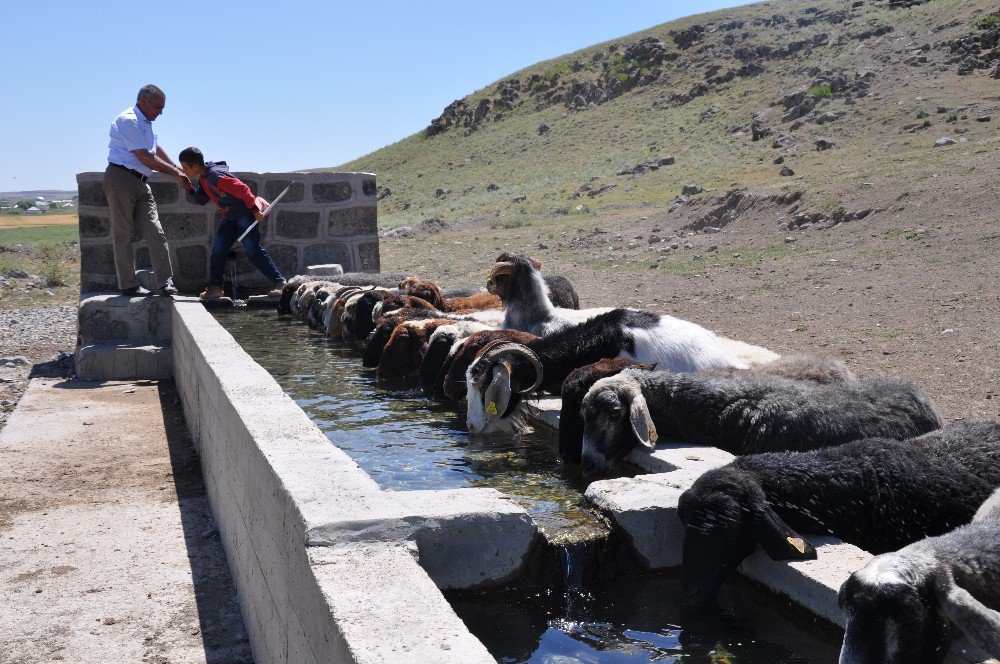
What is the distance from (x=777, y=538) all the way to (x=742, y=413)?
153cm

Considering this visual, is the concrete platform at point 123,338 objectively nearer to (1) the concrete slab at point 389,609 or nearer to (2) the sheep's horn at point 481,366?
(2) the sheep's horn at point 481,366

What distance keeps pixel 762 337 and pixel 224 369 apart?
652 centimetres

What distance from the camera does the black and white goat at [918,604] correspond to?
273 centimetres

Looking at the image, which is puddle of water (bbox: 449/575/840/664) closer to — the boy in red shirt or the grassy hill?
the grassy hill

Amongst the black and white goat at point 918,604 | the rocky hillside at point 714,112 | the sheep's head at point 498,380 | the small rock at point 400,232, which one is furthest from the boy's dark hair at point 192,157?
the small rock at point 400,232

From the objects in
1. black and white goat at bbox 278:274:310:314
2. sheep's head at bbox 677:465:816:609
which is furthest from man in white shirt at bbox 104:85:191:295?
sheep's head at bbox 677:465:816:609

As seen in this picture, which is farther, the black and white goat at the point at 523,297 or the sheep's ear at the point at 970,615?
the black and white goat at the point at 523,297

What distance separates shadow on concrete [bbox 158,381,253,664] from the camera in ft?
12.6

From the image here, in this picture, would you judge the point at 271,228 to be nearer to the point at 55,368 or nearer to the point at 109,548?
the point at 55,368

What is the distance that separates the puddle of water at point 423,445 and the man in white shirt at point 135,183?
7.27ft

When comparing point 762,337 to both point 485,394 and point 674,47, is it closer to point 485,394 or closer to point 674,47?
point 485,394

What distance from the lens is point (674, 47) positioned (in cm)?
6825

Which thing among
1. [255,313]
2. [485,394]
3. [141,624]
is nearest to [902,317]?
[485,394]

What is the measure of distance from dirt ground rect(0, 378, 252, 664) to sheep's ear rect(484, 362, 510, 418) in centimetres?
173
